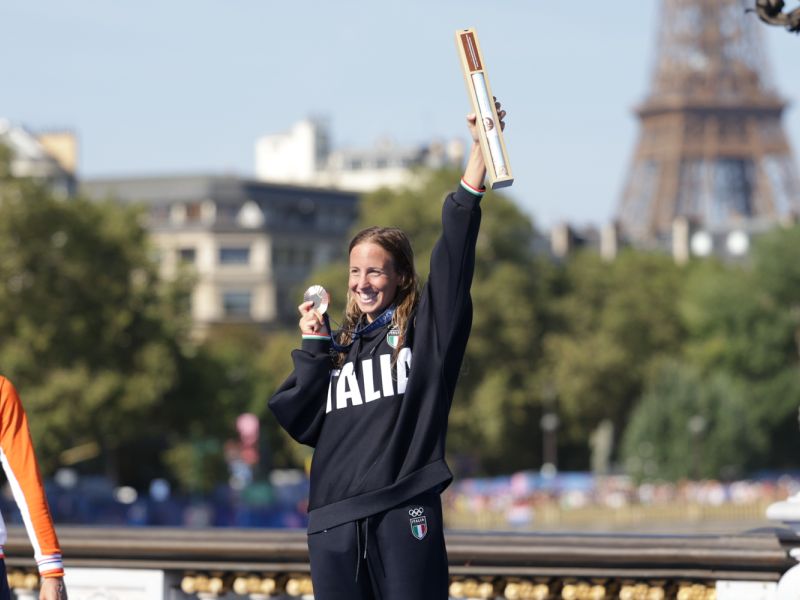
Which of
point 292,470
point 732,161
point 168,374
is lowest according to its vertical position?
point 292,470

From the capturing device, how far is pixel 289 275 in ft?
371

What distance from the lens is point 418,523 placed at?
5945mm

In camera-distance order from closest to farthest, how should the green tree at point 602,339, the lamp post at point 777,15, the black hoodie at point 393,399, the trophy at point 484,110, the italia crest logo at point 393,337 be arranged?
the trophy at point 484,110 < the black hoodie at point 393,399 < the italia crest logo at point 393,337 < the lamp post at point 777,15 < the green tree at point 602,339

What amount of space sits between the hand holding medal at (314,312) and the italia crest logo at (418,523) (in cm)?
65

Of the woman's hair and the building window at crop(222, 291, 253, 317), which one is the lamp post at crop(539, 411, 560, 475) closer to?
the building window at crop(222, 291, 253, 317)

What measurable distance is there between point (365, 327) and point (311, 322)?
0.64 ft

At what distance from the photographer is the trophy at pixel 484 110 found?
579 cm

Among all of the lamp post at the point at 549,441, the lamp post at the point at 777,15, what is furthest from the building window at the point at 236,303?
the lamp post at the point at 777,15

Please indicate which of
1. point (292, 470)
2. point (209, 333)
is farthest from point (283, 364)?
point (209, 333)

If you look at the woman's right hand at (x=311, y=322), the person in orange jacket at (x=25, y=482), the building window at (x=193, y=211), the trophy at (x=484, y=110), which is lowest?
the person in orange jacket at (x=25, y=482)

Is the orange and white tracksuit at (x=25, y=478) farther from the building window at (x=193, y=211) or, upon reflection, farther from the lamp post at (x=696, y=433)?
the building window at (x=193, y=211)

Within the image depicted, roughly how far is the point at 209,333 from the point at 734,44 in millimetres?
56862

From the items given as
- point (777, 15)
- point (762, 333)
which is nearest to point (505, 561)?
point (777, 15)

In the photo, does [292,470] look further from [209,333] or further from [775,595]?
[775,595]
